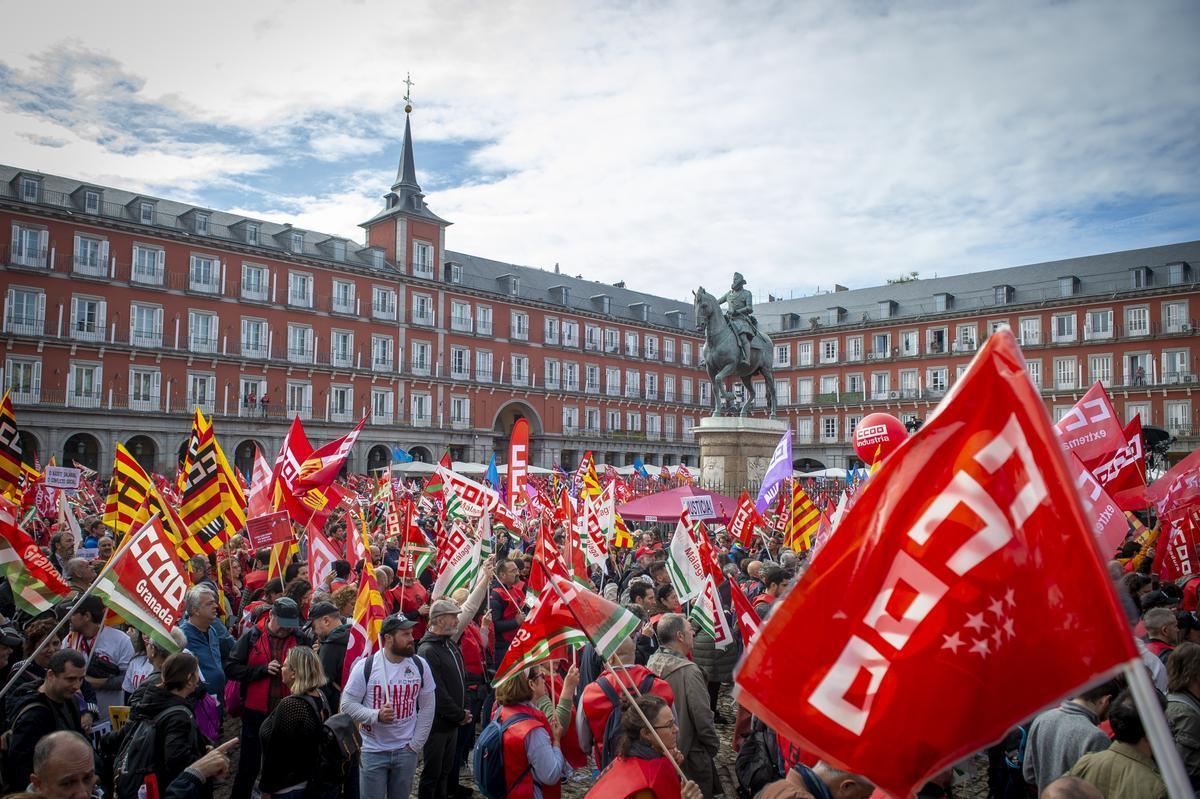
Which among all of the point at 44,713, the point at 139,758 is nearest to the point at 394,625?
the point at 139,758

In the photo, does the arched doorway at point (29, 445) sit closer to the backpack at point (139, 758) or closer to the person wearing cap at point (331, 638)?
the person wearing cap at point (331, 638)

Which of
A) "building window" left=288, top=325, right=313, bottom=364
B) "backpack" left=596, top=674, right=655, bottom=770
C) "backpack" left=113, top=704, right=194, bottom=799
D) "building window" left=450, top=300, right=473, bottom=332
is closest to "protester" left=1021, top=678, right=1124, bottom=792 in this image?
"backpack" left=596, top=674, right=655, bottom=770

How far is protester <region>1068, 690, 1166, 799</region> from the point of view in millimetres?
3973

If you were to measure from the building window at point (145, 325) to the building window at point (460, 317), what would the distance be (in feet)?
54.8

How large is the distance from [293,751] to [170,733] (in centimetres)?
67

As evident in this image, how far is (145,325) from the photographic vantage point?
4275cm

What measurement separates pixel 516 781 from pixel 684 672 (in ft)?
4.13

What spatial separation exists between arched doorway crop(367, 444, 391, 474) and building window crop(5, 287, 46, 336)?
56.1ft

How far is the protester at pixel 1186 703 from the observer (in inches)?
183

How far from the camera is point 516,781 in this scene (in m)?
4.86

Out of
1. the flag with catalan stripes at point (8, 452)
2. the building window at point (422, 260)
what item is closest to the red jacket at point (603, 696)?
the flag with catalan stripes at point (8, 452)

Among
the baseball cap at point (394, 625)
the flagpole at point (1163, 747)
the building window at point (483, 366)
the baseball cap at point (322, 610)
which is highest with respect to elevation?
the building window at point (483, 366)

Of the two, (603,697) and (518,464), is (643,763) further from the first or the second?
(518,464)

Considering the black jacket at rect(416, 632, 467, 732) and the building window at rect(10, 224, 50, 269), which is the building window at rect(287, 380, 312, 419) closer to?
the building window at rect(10, 224, 50, 269)
